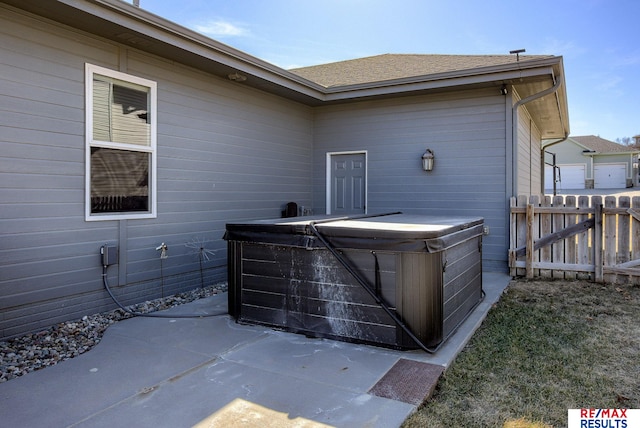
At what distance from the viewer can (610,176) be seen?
26297 mm

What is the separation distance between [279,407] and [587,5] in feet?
35.2

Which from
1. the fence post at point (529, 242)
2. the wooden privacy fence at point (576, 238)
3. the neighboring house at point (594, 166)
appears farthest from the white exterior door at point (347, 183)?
the neighboring house at point (594, 166)

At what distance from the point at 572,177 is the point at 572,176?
0.06 meters

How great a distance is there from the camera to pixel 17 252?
3.44 m

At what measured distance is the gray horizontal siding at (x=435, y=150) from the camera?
6.08m

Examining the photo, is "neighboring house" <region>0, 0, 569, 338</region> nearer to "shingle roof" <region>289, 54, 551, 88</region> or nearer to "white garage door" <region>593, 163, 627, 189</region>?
"shingle roof" <region>289, 54, 551, 88</region>

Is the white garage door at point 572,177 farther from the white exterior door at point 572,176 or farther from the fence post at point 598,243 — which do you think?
the fence post at point 598,243

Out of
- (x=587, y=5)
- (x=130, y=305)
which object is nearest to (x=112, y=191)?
(x=130, y=305)

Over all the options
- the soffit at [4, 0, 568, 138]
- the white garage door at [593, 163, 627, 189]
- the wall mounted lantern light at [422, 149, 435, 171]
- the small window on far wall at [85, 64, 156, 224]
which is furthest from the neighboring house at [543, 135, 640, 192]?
the small window on far wall at [85, 64, 156, 224]

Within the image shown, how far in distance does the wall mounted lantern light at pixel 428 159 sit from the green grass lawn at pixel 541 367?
2.55m

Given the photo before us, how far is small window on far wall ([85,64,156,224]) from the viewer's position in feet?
13.0

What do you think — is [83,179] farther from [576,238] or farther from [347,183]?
[576,238]

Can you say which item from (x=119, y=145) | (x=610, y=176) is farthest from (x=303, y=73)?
(x=610, y=176)

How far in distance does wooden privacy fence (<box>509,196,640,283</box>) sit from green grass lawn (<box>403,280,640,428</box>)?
922 millimetres
